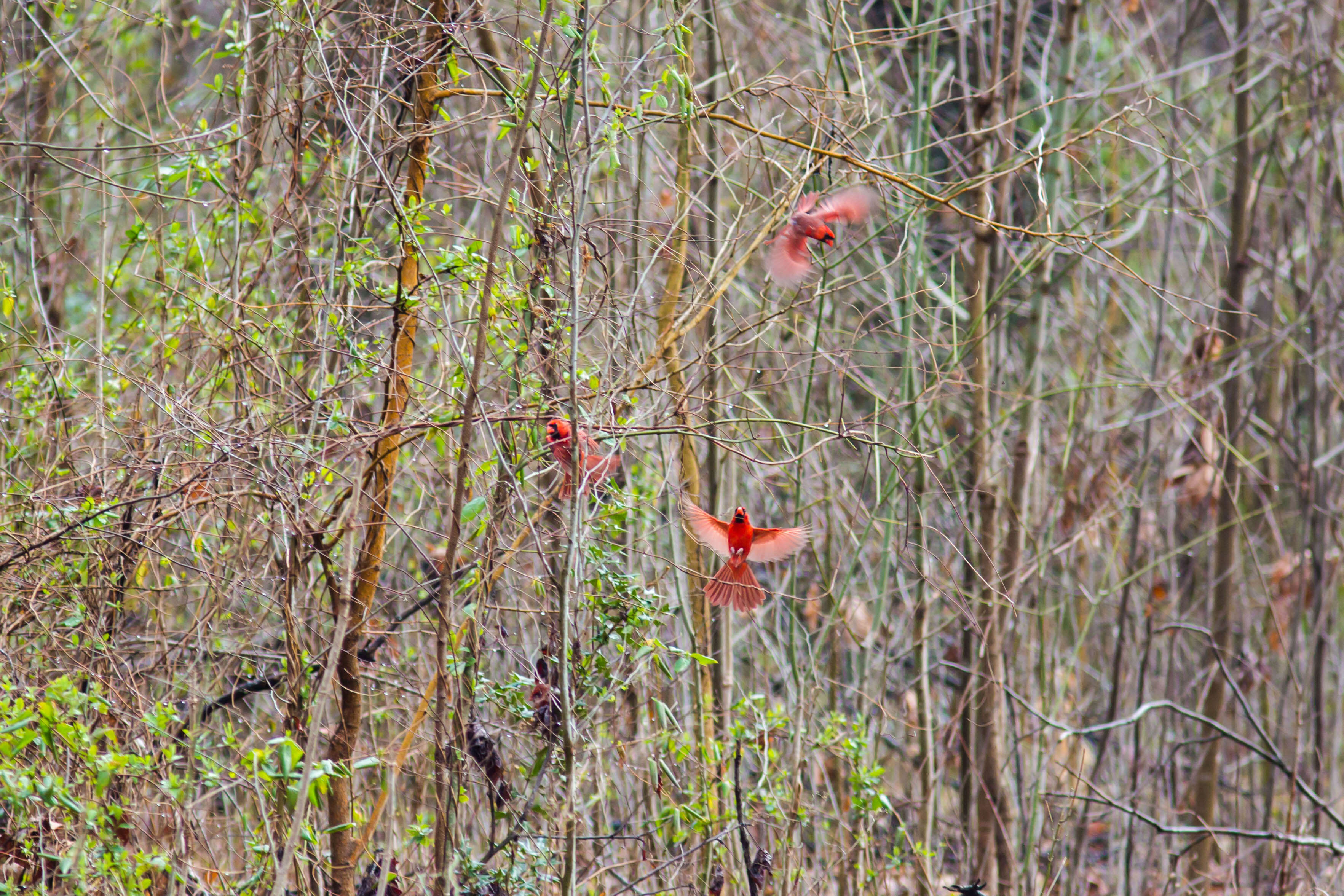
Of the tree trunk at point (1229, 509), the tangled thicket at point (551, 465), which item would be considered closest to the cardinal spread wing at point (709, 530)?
the tangled thicket at point (551, 465)

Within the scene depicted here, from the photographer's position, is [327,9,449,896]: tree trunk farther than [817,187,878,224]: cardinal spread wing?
No

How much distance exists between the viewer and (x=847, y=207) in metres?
2.92

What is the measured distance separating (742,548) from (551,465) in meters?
0.54

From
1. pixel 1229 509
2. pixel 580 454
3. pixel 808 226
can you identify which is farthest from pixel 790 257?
pixel 1229 509

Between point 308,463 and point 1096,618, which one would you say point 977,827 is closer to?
point 1096,618

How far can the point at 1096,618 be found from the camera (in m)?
6.25

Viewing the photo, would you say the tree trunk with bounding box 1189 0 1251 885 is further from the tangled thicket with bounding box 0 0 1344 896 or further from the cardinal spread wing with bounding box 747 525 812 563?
the cardinal spread wing with bounding box 747 525 812 563

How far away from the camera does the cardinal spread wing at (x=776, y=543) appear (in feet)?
9.22

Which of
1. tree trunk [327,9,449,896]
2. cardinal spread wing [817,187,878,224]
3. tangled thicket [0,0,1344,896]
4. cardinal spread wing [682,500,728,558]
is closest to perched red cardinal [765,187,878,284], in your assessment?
cardinal spread wing [817,187,878,224]

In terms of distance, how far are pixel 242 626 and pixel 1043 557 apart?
→ 298 cm

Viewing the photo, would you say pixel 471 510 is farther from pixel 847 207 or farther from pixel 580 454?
pixel 847 207

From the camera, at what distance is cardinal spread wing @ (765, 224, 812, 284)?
2973mm

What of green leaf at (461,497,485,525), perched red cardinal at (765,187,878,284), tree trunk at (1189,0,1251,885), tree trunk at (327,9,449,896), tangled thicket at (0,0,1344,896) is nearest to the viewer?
green leaf at (461,497,485,525)

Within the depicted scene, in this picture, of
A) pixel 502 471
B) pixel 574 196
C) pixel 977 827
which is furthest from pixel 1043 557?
pixel 574 196
